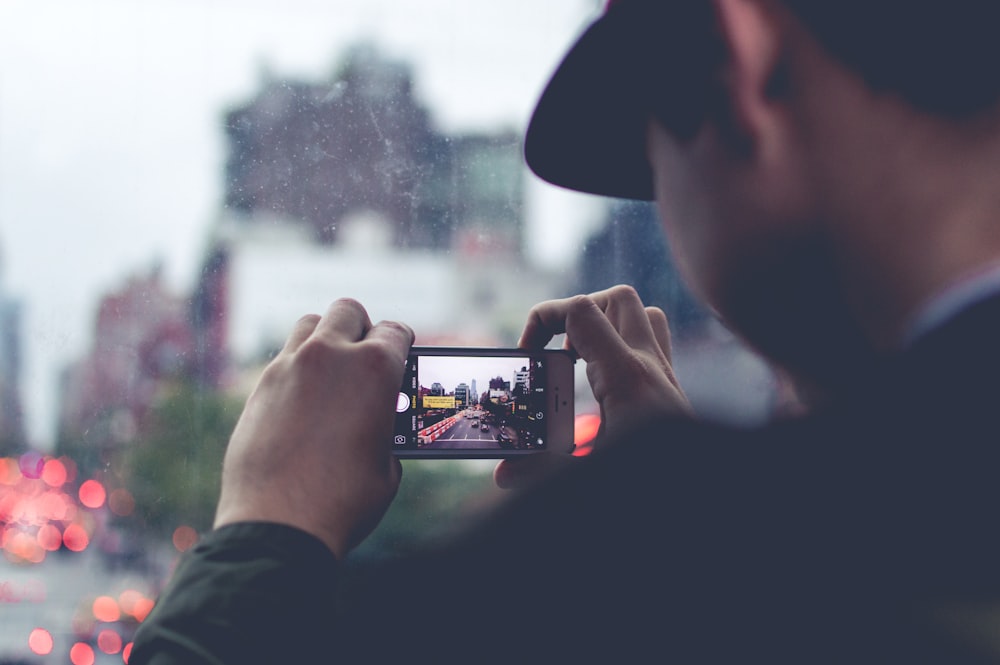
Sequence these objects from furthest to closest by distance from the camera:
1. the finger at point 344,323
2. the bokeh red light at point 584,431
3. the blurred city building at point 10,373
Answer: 1. the blurred city building at point 10,373
2. the bokeh red light at point 584,431
3. the finger at point 344,323

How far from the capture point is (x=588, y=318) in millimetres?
917

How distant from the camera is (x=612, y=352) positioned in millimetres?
882

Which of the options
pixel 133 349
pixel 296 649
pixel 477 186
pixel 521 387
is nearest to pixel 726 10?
pixel 296 649

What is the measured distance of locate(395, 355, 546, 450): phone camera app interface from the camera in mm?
935

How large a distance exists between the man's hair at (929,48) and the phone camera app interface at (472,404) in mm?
624

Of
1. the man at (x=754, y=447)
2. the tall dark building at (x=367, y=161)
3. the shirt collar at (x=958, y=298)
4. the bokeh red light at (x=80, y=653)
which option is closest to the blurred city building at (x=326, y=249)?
the tall dark building at (x=367, y=161)

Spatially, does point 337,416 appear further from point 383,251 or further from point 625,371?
point 383,251

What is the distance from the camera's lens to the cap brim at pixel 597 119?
0.53 metres

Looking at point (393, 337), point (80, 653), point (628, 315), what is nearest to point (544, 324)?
point (628, 315)

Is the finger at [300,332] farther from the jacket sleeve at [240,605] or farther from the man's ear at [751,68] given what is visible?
the man's ear at [751,68]

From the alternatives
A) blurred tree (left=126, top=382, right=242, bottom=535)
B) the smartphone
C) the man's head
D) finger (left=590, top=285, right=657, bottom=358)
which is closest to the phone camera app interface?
the smartphone

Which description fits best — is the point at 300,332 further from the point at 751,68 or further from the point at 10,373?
the point at 10,373

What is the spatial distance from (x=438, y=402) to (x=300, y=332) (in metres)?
Answer: 0.25

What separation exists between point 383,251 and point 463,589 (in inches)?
35.8
